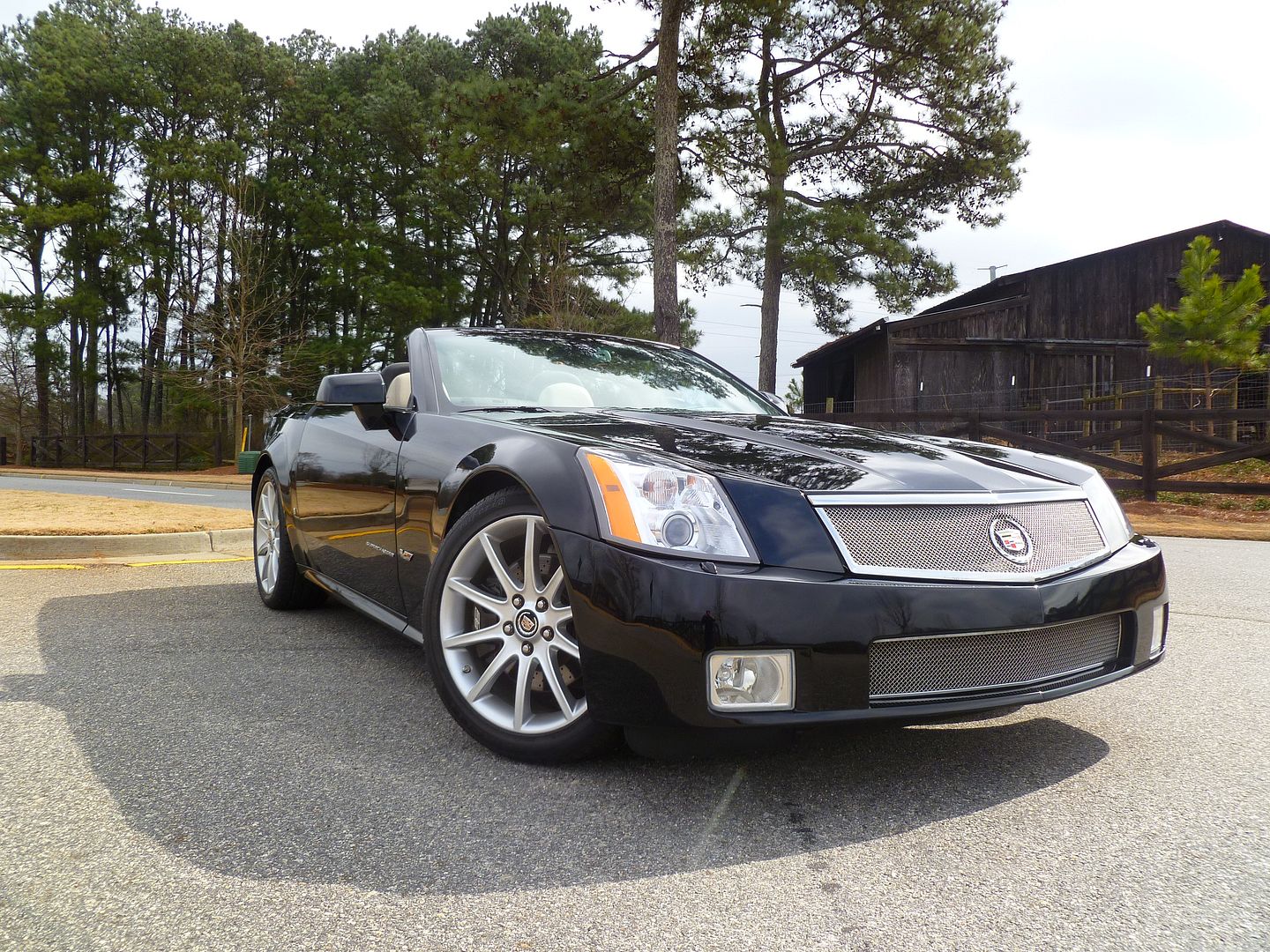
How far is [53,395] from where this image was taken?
41969 millimetres

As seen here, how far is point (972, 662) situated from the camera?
2332 mm

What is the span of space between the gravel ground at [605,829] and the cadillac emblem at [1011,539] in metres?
0.60

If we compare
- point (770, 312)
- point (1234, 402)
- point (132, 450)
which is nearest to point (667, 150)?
point (770, 312)

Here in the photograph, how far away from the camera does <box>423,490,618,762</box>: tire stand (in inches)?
102

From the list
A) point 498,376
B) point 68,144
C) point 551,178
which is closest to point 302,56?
point 68,144

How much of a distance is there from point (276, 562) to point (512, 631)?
2739 millimetres

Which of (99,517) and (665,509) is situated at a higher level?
(665,509)

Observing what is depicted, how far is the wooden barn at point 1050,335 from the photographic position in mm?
24000

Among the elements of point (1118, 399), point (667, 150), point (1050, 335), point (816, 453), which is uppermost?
point (667, 150)

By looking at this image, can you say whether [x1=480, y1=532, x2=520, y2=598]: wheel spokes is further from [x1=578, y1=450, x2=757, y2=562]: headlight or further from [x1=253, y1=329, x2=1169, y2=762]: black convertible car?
[x1=578, y1=450, x2=757, y2=562]: headlight

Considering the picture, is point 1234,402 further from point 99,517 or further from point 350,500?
point 350,500

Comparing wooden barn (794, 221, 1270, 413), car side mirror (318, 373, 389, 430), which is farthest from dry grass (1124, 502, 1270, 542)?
wooden barn (794, 221, 1270, 413)

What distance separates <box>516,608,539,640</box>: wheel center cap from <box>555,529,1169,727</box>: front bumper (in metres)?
0.32

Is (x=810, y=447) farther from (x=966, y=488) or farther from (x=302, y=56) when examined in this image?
(x=302, y=56)
